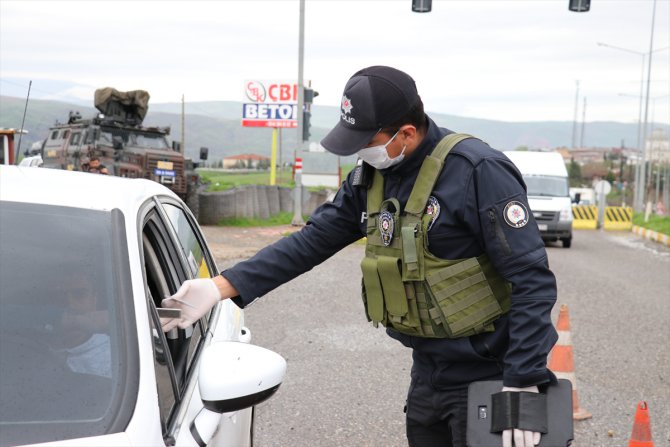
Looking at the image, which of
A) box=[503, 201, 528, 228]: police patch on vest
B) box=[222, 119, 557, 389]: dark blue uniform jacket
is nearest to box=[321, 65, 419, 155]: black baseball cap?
box=[222, 119, 557, 389]: dark blue uniform jacket

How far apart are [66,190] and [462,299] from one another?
1.19 m

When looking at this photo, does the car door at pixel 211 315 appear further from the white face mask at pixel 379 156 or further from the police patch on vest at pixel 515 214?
the police patch on vest at pixel 515 214

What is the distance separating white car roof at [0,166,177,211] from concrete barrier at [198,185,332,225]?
60.4ft

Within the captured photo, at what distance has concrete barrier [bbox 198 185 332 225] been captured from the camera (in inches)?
870

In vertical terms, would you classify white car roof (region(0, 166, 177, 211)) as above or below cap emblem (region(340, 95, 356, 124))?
below

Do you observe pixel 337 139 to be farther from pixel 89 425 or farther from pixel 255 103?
pixel 255 103

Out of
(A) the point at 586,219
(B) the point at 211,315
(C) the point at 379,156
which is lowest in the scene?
(A) the point at 586,219

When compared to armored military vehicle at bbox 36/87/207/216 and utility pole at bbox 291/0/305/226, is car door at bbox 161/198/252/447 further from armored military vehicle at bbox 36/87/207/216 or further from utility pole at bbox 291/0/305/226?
utility pole at bbox 291/0/305/226

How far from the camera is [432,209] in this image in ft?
9.19

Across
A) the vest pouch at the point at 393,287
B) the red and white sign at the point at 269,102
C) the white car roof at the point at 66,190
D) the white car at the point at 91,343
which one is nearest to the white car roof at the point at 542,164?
the red and white sign at the point at 269,102

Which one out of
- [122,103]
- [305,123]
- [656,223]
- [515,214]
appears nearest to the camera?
[515,214]


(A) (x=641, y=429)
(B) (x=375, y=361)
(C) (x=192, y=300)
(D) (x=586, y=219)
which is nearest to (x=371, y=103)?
(C) (x=192, y=300)

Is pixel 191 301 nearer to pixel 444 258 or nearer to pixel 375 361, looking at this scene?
pixel 444 258

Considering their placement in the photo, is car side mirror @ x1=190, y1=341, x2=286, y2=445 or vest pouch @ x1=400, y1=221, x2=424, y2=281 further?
vest pouch @ x1=400, y1=221, x2=424, y2=281
